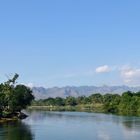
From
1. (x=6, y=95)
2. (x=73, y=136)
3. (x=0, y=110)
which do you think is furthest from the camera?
(x=6, y=95)

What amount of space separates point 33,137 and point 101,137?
1201 cm

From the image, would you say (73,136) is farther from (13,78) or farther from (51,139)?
(13,78)

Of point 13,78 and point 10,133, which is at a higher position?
point 13,78

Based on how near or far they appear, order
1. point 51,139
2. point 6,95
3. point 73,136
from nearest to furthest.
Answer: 1. point 51,139
2. point 73,136
3. point 6,95

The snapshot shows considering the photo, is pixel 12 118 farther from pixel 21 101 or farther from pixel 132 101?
Answer: pixel 132 101

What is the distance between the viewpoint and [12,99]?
420ft

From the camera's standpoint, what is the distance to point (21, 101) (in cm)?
13538

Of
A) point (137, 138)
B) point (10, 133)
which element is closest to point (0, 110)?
point (10, 133)

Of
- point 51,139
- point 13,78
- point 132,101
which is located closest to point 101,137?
point 51,139

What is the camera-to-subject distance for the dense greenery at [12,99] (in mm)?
124219

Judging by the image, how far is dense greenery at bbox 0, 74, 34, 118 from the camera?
408 ft

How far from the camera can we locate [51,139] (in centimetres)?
7044

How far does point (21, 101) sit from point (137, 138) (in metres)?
68.6

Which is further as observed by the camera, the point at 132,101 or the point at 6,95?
the point at 132,101
